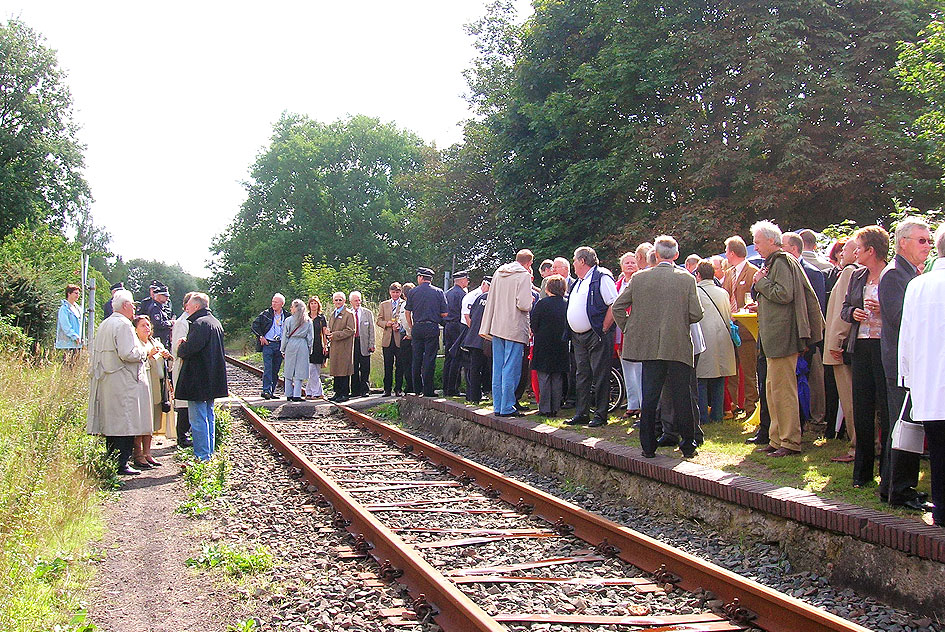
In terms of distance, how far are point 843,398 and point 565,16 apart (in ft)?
71.5

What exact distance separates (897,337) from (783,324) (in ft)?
5.50

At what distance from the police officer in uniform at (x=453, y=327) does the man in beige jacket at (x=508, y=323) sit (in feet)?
10.9

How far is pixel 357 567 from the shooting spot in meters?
5.81

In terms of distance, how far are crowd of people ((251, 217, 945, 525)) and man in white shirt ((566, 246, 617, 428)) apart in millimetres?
18

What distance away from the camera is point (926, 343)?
5.04 meters

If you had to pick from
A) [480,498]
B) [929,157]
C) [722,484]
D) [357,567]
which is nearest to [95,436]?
[480,498]

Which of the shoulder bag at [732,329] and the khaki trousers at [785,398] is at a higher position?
the shoulder bag at [732,329]

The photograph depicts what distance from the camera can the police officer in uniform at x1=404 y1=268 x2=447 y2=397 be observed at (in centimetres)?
1454

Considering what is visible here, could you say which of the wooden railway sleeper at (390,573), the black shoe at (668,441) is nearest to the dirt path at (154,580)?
the wooden railway sleeper at (390,573)

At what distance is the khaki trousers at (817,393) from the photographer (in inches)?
359

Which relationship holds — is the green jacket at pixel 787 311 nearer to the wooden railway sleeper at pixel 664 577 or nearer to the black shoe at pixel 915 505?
the black shoe at pixel 915 505

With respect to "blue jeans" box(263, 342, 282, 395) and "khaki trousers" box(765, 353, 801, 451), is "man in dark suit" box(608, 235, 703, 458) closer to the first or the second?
"khaki trousers" box(765, 353, 801, 451)

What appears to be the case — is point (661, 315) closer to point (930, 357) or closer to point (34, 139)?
point (930, 357)

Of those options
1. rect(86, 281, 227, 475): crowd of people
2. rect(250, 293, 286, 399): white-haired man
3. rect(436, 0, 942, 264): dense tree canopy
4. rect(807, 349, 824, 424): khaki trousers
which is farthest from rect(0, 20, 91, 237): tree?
rect(807, 349, 824, 424): khaki trousers
